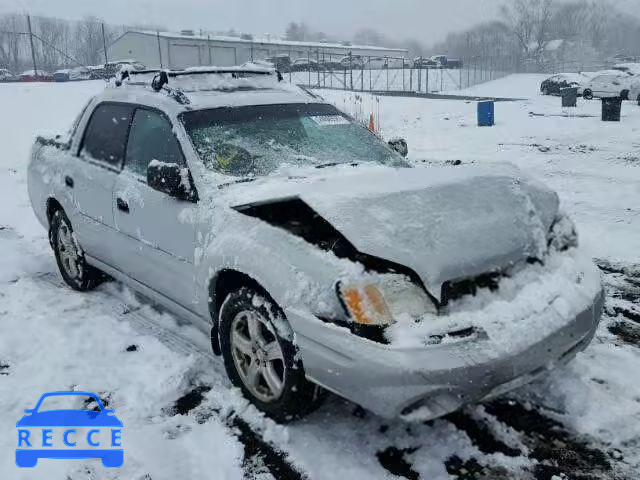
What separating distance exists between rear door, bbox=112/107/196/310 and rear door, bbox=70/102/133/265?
133 millimetres

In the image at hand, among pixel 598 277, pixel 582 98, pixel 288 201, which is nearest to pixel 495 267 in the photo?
pixel 598 277

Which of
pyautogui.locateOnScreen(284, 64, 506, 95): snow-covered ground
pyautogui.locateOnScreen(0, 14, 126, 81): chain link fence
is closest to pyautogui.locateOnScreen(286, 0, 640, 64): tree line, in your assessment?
pyautogui.locateOnScreen(284, 64, 506, 95): snow-covered ground

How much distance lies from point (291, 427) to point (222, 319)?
67 centimetres

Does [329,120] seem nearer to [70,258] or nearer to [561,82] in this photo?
[70,258]

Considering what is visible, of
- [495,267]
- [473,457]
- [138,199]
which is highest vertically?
[138,199]

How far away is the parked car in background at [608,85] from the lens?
24.7 meters

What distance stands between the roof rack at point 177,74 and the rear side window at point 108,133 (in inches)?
10.6

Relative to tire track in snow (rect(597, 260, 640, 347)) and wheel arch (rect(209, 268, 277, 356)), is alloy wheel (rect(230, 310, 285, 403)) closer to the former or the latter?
wheel arch (rect(209, 268, 277, 356))

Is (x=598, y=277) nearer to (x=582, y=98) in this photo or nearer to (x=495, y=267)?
(x=495, y=267)

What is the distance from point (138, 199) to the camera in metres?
3.82

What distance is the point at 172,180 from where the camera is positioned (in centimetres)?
336

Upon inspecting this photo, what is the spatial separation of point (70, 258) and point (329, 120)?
2545mm

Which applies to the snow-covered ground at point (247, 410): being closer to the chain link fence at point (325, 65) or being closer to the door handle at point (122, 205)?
the door handle at point (122, 205)

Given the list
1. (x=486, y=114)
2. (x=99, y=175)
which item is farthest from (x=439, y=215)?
(x=486, y=114)
